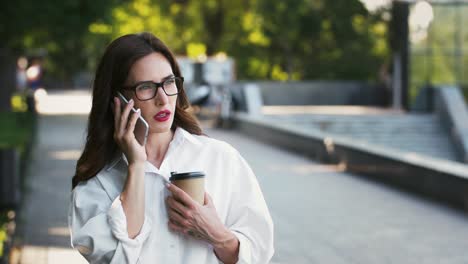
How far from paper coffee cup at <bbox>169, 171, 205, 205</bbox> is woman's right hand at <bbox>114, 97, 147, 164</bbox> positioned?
0.12 meters

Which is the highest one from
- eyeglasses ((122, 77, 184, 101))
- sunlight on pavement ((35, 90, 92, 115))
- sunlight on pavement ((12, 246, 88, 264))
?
eyeglasses ((122, 77, 184, 101))

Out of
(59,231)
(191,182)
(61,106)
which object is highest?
(191,182)

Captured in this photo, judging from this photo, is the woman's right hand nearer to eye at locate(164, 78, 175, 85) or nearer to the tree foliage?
eye at locate(164, 78, 175, 85)

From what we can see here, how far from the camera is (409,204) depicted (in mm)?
11484

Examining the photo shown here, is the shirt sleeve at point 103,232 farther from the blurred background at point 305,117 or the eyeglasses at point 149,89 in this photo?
the blurred background at point 305,117

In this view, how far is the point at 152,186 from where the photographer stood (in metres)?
2.89

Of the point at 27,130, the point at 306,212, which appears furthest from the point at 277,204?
the point at 27,130

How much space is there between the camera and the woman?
110 inches

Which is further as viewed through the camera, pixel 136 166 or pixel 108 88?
pixel 108 88

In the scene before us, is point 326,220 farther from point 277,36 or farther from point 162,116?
point 277,36

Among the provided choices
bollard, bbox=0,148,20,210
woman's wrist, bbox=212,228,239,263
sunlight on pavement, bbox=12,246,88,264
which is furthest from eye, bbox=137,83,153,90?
bollard, bbox=0,148,20,210

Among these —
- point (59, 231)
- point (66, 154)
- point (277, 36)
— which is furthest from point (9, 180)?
point (277, 36)

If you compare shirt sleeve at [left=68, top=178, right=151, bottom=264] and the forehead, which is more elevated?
the forehead

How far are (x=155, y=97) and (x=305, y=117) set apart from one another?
2777cm
